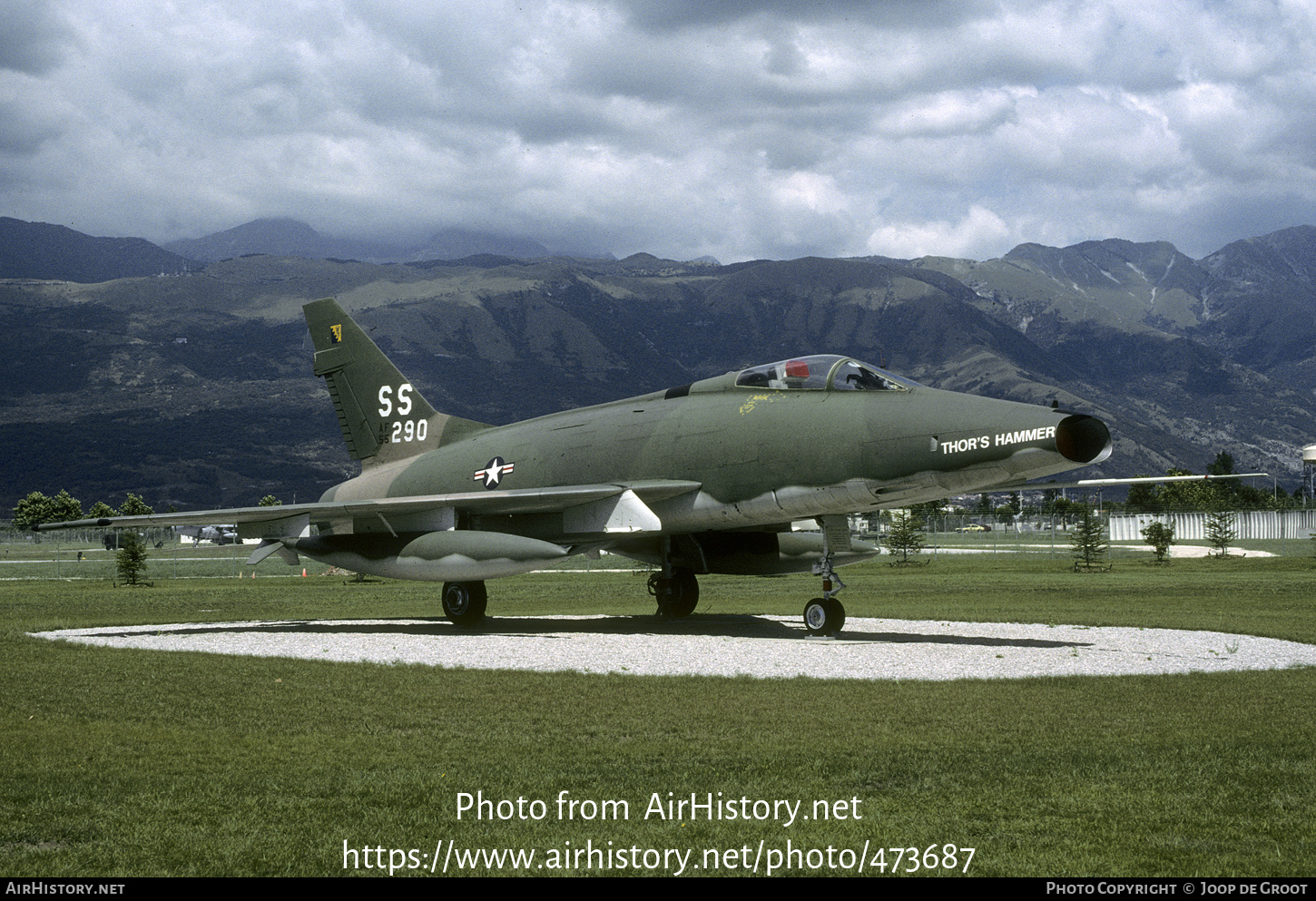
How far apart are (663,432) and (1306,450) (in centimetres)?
10431

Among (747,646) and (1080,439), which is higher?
(1080,439)

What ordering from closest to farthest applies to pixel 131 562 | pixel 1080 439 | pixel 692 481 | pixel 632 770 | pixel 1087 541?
pixel 632 770 → pixel 1080 439 → pixel 692 481 → pixel 131 562 → pixel 1087 541

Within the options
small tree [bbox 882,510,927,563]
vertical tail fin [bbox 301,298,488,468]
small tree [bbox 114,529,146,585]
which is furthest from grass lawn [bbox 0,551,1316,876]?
small tree [bbox 882,510,927,563]

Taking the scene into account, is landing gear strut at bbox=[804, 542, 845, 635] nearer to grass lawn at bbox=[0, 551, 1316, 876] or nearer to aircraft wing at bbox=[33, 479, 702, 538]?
aircraft wing at bbox=[33, 479, 702, 538]

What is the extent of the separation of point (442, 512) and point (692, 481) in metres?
4.48

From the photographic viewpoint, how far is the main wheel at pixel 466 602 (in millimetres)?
20172

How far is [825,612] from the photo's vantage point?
17.4m

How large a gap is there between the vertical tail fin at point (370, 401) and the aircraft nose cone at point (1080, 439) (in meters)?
12.5

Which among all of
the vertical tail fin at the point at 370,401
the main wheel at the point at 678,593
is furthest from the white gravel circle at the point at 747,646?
the vertical tail fin at the point at 370,401

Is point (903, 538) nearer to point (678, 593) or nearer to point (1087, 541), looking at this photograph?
point (1087, 541)

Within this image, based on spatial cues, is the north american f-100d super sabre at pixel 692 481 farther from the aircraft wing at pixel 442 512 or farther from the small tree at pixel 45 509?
the small tree at pixel 45 509

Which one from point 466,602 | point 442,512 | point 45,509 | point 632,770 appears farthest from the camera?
point 45,509

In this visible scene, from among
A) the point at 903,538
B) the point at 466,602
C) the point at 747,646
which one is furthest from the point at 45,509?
the point at 747,646
